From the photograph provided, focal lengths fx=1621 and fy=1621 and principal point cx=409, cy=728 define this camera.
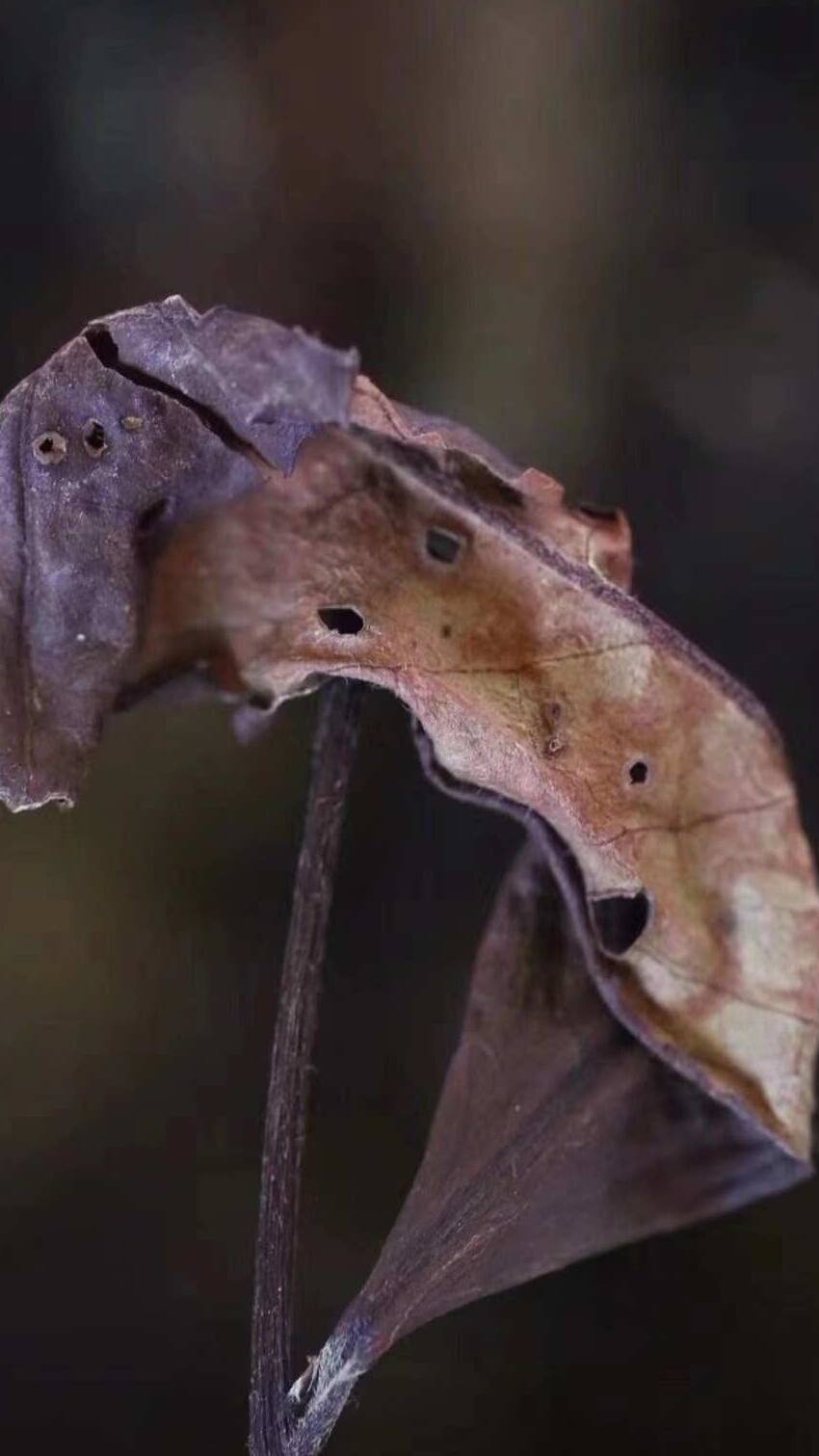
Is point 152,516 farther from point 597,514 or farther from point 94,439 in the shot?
point 597,514

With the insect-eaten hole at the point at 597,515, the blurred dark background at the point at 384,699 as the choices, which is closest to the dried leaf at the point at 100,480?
the insect-eaten hole at the point at 597,515

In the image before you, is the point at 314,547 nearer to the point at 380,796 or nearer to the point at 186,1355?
the point at 380,796

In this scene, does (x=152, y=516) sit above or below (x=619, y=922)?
above

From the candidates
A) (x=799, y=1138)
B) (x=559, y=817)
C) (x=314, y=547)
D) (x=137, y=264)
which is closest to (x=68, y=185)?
(x=137, y=264)

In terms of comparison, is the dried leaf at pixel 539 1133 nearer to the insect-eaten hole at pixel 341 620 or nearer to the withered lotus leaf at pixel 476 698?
the withered lotus leaf at pixel 476 698

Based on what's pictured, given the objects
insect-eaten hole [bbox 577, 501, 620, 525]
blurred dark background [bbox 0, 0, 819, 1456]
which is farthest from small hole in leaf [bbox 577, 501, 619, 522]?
blurred dark background [bbox 0, 0, 819, 1456]

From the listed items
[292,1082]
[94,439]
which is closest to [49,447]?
[94,439]
